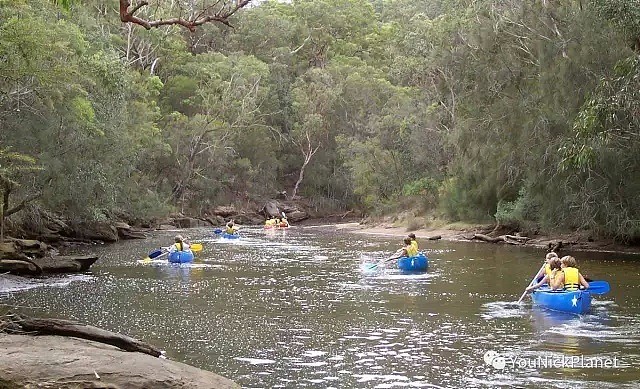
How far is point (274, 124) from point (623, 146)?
149 feet

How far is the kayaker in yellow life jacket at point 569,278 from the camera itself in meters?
14.7

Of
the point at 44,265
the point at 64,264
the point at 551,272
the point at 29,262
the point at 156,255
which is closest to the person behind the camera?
the point at 551,272

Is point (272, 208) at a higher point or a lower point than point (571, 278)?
higher

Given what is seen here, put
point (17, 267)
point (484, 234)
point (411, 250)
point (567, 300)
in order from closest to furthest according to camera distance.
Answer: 1. point (567, 300)
2. point (17, 267)
3. point (411, 250)
4. point (484, 234)

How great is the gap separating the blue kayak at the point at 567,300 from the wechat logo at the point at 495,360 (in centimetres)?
399

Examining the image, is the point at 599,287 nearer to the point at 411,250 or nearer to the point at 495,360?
the point at 495,360

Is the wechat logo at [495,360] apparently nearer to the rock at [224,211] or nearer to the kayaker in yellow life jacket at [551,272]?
the kayaker in yellow life jacket at [551,272]

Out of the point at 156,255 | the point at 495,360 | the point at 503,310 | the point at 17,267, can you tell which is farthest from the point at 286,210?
the point at 495,360

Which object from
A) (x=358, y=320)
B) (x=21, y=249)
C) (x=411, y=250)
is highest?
(x=411, y=250)

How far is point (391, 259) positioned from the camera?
74.7ft

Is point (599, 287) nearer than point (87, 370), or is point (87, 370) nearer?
point (87, 370)

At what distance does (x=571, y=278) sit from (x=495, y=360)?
502cm

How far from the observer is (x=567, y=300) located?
46.9 ft

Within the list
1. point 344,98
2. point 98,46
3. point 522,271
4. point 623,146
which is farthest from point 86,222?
point 344,98
